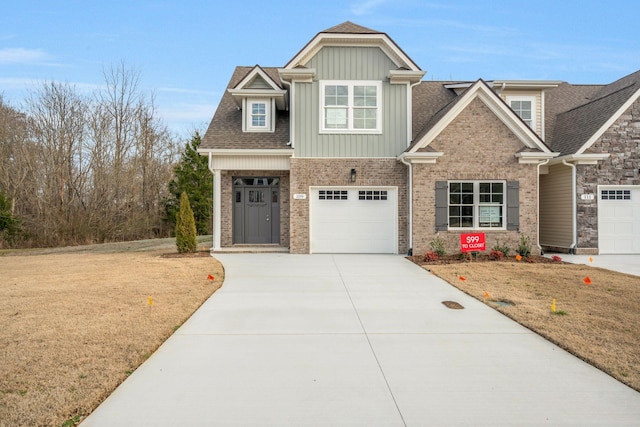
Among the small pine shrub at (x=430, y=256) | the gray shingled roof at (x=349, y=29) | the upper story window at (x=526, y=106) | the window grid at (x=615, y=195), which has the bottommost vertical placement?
the small pine shrub at (x=430, y=256)

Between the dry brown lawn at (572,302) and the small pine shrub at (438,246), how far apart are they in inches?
44.4

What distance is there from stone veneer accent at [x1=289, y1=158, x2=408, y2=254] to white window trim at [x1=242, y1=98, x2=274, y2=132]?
6.53 ft

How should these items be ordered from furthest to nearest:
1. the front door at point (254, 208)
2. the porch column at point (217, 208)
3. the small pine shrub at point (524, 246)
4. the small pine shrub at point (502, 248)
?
the front door at point (254, 208) → the porch column at point (217, 208) → the small pine shrub at point (502, 248) → the small pine shrub at point (524, 246)

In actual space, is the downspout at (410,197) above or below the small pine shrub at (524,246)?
above

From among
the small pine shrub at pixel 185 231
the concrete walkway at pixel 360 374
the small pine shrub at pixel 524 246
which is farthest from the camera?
the small pine shrub at pixel 185 231

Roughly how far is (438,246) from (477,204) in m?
1.89

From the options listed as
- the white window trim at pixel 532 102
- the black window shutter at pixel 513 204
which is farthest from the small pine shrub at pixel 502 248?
the white window trim at pixel 532 102

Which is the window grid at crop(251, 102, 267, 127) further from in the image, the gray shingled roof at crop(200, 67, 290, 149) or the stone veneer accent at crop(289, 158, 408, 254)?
the stone veneer accent at crop(289, 158, 408, 254)

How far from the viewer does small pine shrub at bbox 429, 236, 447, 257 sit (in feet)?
43.0

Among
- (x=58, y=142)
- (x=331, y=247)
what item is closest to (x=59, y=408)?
(x=331, y=247)

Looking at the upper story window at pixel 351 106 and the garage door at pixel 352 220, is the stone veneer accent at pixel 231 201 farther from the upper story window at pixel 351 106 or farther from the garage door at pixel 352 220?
the upper story window at pixel 351 106

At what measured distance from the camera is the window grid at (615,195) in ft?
46.5

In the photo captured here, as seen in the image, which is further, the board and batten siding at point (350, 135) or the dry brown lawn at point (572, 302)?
the board and batten siding at point (350, 135)

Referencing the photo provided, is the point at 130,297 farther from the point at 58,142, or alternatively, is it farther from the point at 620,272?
the point at 58,142
